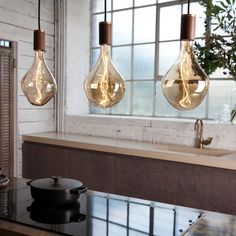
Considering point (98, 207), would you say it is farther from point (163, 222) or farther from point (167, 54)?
point (167, 54)

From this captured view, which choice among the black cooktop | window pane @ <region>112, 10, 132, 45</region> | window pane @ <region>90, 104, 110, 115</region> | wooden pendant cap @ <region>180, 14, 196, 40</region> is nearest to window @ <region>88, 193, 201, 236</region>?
the black cooktop

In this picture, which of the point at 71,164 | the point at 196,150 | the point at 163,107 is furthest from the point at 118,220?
the point at 163,107

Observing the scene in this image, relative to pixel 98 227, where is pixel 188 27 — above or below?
above

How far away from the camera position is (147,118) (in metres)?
3.60

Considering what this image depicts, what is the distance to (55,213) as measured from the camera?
4.80 ft

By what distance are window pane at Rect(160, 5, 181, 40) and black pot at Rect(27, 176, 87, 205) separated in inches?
98.2

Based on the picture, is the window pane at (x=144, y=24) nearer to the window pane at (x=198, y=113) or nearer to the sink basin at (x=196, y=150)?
the window pane at (x=198, y=113)

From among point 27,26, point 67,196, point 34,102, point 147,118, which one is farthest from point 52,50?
point 67,196

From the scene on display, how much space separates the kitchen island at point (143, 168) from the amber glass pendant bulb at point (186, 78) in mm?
1240

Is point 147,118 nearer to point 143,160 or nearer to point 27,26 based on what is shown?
point 143,160

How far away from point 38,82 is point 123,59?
2451 millimetres

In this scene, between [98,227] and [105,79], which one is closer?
[98,227]

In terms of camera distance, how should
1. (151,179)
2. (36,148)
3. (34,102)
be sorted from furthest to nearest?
(36,148), (151,179), (34,102)

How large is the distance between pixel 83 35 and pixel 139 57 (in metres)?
0.86
